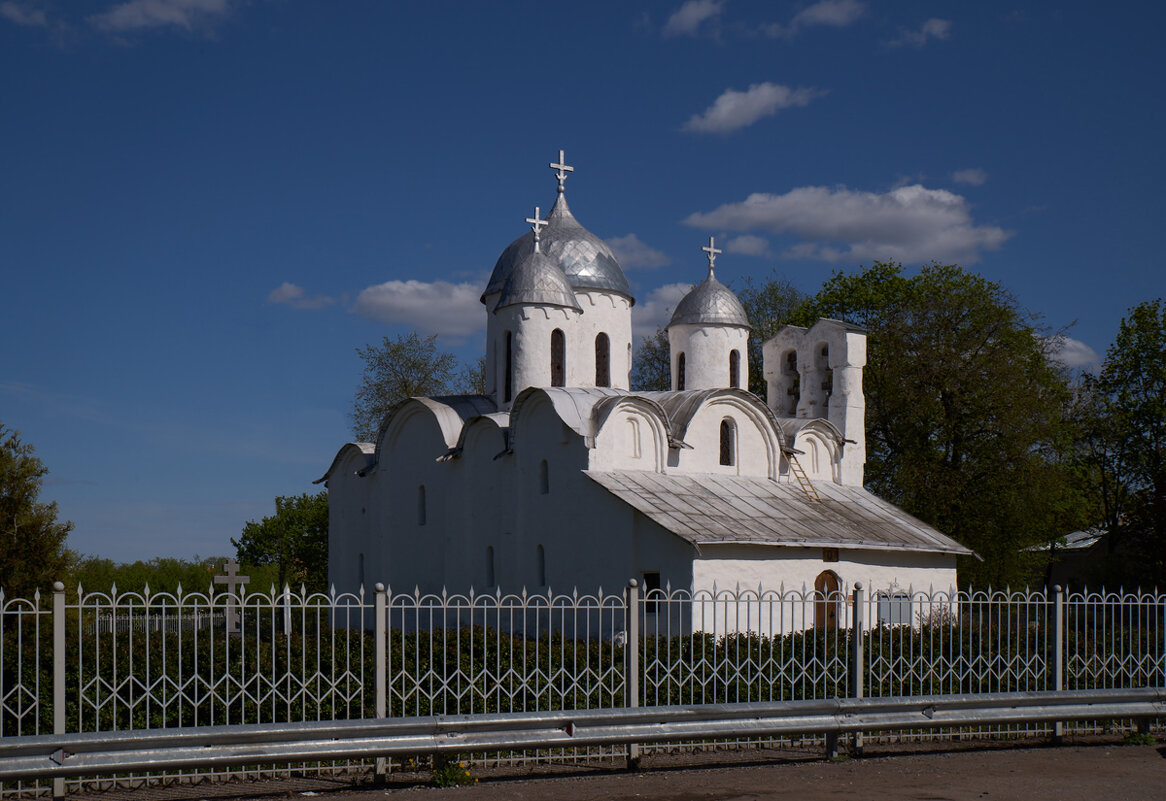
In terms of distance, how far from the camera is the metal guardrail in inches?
319

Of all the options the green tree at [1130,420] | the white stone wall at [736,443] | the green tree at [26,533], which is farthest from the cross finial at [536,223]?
the green tree at [1130,420]

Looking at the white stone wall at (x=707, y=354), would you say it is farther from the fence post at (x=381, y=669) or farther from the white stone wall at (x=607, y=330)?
the fence post at (x=381, y=669)

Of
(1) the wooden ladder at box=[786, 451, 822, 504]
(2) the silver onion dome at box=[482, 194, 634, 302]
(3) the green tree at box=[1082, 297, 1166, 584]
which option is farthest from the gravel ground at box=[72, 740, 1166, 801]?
(3) the green tree at box=[1082, 297, 1166, 584]

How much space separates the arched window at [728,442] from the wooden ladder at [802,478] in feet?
4.68

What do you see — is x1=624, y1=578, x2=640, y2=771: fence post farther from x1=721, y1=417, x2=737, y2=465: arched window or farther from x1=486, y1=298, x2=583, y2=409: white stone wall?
x1=486, y1=298, x2=583, y2=409: white stone wall

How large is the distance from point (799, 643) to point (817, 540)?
894 centimetres

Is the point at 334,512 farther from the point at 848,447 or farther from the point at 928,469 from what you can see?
the point at 928,469

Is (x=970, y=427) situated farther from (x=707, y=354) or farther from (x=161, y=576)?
(x=161, y=576)

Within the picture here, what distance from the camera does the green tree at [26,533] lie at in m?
17.4

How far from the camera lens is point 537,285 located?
25484mm

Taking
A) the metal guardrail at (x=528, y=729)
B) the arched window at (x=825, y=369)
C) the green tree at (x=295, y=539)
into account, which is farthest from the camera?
the green tree at (x=295, y=539)

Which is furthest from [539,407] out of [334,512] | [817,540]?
[334,512]

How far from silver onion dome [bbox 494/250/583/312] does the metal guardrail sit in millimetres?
15988

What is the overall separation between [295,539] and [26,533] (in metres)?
32.5
